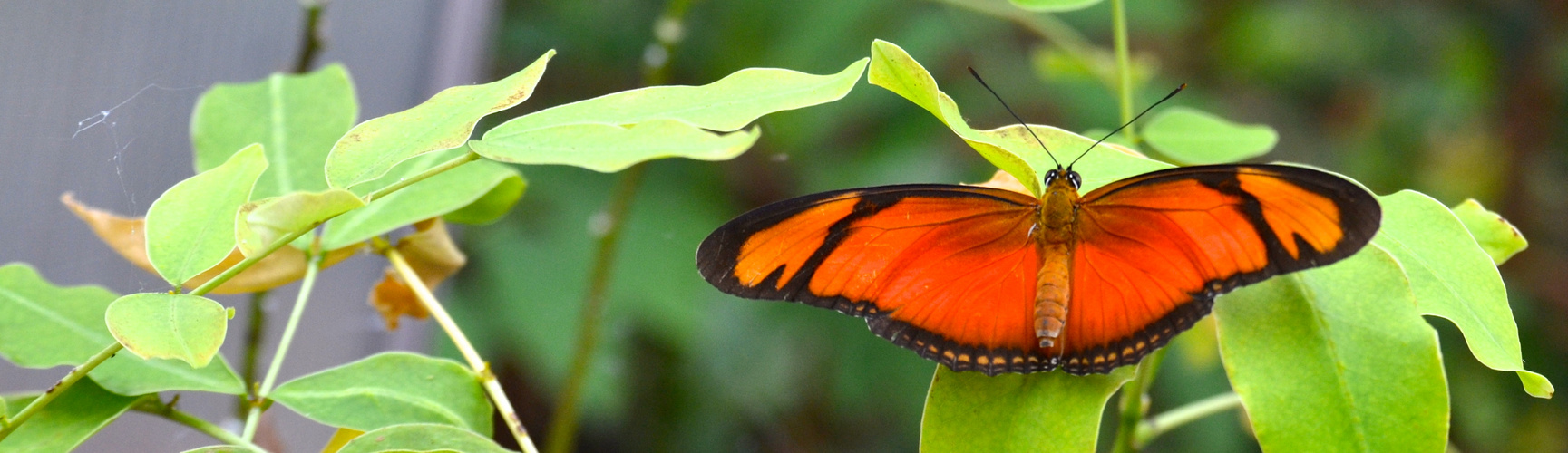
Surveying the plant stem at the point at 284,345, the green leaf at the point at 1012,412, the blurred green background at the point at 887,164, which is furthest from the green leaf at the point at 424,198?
the blurred green background at the point at 887,164

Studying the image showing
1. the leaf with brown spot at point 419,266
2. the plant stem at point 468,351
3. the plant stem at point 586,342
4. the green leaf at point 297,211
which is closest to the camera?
the green leaf at point 297,211

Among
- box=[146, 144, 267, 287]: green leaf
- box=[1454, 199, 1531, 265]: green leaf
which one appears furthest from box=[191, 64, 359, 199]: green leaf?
box=[1454, 199, 1531, 265]: green leaf

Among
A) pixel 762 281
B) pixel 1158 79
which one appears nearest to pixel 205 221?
pixel 762 281

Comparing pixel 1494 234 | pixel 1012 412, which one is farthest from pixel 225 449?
pixel 1494 234

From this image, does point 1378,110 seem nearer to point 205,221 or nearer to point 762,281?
point 762,281

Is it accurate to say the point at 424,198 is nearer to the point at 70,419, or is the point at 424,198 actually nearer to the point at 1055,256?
the point at 70,419

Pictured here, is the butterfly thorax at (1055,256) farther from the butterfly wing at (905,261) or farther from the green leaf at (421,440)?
the green leaf at (421,440)
